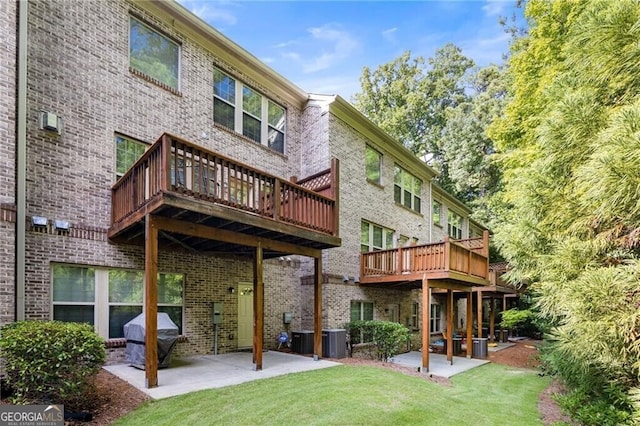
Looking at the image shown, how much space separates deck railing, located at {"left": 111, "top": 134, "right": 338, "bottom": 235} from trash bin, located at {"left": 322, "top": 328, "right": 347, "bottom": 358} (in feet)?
10.4

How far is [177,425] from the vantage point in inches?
198

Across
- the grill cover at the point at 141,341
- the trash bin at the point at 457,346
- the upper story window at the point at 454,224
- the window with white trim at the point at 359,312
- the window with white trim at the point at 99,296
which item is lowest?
the trash bin at the point at 457,346

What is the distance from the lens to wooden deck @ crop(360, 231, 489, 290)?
1179 centimetres

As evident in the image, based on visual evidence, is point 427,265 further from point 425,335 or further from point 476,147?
point 476,147

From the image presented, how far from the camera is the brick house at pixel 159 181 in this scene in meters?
6.80

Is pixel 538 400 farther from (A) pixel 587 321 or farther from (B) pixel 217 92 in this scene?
(B) pixel 217 92

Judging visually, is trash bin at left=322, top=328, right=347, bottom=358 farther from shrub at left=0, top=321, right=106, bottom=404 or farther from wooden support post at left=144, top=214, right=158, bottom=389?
shrub at left=0, top=321, right=106, bottom=404

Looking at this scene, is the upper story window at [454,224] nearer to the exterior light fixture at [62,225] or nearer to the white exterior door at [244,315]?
the white exterior door at [244,315]

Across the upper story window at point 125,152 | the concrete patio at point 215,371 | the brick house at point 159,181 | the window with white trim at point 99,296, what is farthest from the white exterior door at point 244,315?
the upper story window at point 125,152

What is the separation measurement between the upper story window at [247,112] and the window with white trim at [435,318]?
1152 centimetres

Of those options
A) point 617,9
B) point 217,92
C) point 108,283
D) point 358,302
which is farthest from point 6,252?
point 358,302

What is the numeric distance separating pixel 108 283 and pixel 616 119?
903 centimetres

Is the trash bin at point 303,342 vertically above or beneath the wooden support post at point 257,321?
beneath

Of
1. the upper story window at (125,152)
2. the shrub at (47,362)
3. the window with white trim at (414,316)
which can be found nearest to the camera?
the shrub at (47,362)
